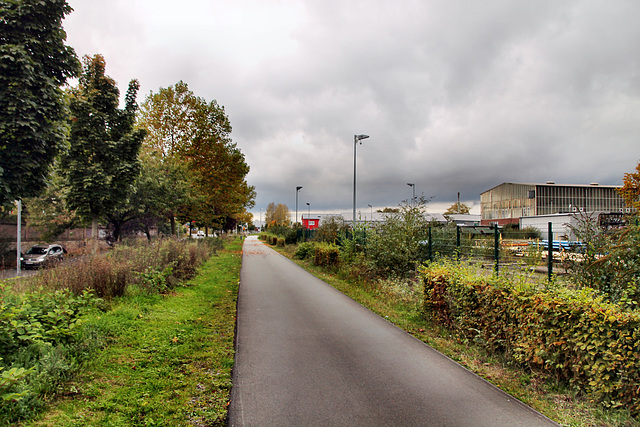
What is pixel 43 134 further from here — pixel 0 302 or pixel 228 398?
pixel 228 398

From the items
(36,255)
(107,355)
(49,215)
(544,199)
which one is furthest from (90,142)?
(544,199)

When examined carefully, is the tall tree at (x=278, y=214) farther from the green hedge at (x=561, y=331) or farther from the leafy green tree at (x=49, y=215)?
the green hedge at (x=561, y=331)

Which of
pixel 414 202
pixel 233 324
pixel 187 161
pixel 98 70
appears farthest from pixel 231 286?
pixel 187 161

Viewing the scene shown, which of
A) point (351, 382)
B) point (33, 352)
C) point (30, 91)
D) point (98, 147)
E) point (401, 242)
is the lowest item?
point (351, 382)

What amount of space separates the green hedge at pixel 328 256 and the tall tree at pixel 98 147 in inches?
370

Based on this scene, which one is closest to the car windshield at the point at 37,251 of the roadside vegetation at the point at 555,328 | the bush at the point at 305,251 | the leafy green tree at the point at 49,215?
the leafy green tree at the point at 49,215

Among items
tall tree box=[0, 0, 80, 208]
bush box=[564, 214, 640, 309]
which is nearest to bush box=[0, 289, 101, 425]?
tall tree box=[0, 0, 80, 208]

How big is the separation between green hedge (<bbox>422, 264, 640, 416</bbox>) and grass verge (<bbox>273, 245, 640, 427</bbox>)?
0.13 meters

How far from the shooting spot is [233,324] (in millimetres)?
6895

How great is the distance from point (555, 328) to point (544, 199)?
80.8 m

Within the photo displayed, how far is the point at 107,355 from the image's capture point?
4711 mm

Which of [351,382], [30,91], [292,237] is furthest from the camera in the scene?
[292,237]

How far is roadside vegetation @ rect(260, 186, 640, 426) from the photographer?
132 inches

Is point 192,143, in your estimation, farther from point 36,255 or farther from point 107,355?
point 107,355
